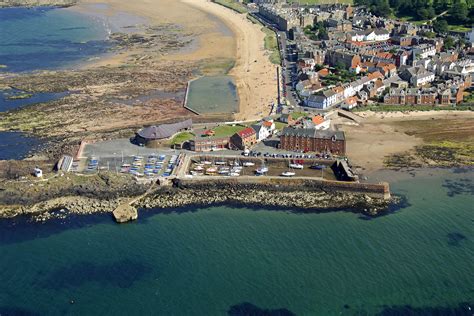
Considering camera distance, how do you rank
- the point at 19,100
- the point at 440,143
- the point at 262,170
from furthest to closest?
the point at 19,100, the point at 440,143, the point at 262,170

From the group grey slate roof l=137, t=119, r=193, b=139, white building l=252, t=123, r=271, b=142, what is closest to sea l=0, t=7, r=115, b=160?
grey slate roof l=137, t=119, r=193, b=139

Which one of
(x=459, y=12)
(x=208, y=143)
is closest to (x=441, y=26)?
(x=459, y=12)

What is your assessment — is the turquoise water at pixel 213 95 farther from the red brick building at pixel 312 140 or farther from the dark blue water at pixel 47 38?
the dark blue water at pixel 47 38

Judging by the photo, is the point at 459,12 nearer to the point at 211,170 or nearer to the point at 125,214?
the point at 211,170

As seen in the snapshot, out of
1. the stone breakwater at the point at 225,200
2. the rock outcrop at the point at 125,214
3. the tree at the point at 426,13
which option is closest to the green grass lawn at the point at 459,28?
the tree at the point at 426,13

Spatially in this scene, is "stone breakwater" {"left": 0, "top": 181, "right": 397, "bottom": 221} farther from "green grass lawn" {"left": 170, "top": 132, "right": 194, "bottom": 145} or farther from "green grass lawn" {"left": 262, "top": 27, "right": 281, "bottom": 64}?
"green grass lawn" {"left": 262, "top": 27, "right": 281, "bottom": 64}
